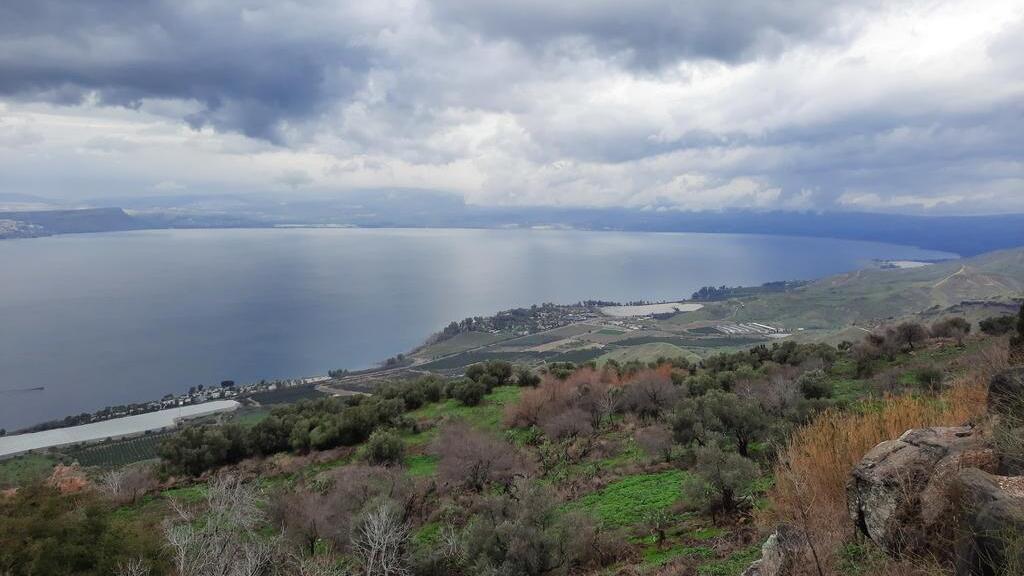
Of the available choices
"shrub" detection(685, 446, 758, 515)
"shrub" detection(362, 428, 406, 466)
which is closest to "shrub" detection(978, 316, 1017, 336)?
"shrub" detection(685, 446, 758, 515)

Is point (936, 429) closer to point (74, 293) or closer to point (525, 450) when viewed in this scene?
point (525, 450)

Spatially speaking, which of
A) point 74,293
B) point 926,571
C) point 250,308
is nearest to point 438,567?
point 926,571

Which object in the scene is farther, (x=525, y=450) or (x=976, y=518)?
(x=525, y=450)

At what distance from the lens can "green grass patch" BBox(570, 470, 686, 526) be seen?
1243 cm

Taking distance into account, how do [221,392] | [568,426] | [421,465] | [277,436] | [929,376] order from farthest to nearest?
1. [221,392]
2. [277,436]
3. [568,426]
4. [421,465]
5. [929,376]

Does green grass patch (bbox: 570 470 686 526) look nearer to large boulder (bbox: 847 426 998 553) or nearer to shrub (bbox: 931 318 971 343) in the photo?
large boulder (bbox: 847 426 998 553)

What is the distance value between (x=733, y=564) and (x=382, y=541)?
6.12 m

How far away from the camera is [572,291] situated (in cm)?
15850

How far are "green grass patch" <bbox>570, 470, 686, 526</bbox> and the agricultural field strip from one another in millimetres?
50048

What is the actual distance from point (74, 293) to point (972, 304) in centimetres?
19279

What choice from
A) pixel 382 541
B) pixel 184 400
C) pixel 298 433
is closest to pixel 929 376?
pixel 382 541

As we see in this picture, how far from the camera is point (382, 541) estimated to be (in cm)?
1004

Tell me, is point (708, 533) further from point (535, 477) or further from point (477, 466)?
point (477, 466)

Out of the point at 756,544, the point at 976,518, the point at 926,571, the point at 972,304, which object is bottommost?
the point at 972,304
